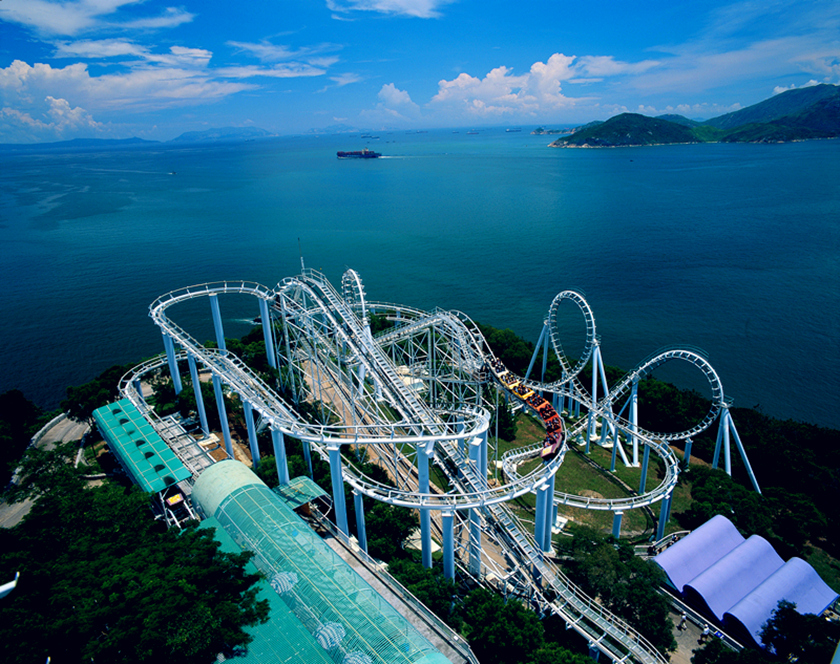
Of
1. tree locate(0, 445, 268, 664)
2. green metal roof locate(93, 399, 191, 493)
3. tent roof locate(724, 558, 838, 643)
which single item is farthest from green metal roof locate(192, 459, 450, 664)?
tent roof locate(724, 558, 838, 643)

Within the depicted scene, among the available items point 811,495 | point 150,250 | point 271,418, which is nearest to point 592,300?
point 811,495

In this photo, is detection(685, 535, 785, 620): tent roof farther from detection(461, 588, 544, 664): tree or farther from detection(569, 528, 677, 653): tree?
detection(461, 588, 544, 664): tree

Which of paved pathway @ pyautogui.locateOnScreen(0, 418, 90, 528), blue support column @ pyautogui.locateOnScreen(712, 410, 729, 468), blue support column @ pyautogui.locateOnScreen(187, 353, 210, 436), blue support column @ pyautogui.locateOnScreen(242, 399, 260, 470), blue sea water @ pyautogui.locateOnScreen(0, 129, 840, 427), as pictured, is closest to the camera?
blue support column @ pyautogui.locateOnScreen(242, 399, 260, 470)

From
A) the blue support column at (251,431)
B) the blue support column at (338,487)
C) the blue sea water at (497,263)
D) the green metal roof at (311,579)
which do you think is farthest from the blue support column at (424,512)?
the blue sea water at (497,263)

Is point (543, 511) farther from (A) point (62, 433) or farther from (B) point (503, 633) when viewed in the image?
(A) point (62, 433)

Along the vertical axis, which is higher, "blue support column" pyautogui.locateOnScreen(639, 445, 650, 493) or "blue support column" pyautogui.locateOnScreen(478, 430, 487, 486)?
"blue support column" pyautogui.locateOnScreen(478, 430, 487, 486)
